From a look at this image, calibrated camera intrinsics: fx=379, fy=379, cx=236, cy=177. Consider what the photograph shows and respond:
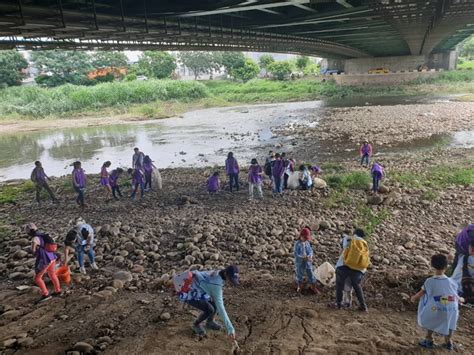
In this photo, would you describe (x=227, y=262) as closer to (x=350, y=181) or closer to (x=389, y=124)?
(x=350, y=181)

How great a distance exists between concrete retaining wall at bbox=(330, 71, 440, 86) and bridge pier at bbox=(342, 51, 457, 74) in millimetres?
2847

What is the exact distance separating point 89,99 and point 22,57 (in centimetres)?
1546

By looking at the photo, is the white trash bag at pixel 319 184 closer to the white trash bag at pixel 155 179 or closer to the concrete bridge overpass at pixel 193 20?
the white trash bag at pixel 155 179

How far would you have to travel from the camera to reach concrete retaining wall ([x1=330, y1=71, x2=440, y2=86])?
161 feet

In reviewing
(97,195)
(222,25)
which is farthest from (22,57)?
(97,195)

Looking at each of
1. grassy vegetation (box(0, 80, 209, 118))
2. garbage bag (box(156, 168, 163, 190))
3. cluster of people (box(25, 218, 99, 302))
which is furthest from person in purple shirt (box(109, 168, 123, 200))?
grassy vegetation (box(0, 80, 209, 118))

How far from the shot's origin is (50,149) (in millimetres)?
25594

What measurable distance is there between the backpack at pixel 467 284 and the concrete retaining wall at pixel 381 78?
49013 mm

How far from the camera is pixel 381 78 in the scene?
5056 centimetres

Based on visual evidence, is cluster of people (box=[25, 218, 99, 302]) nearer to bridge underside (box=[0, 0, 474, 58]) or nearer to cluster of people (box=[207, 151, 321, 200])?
cluster of people (box=[207, 151, 321, 200])

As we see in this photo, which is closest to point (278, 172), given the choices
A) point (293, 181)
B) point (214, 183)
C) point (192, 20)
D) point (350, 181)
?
point (293, 181)

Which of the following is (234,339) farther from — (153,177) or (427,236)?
(153,177)

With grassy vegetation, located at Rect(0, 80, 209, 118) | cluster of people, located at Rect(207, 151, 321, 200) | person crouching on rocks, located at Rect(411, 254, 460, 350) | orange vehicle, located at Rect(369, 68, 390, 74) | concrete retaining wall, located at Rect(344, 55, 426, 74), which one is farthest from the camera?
orange vehicle, located at Rect(369, 68, 390, 74)

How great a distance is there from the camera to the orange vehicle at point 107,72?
54.6m
